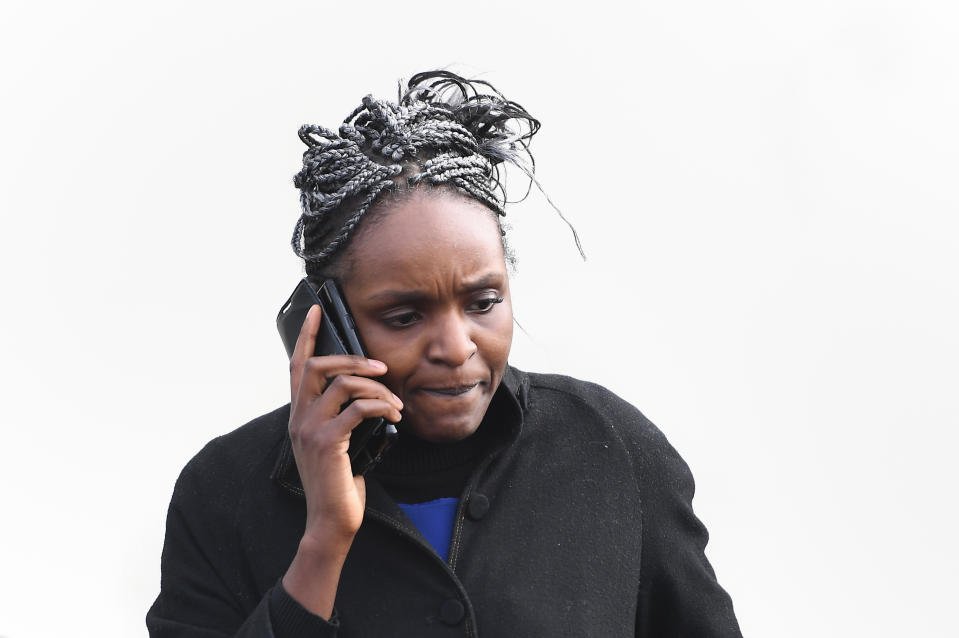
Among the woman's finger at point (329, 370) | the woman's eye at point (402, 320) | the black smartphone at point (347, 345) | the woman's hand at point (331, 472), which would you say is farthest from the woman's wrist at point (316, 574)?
the woman's eye at point (402, 320)

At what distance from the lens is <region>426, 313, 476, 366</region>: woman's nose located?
1936mm

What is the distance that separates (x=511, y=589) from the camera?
2.08 meters

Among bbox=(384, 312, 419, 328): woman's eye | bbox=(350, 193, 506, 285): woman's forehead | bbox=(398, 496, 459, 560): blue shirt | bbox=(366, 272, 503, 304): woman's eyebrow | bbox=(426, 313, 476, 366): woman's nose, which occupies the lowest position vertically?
bbox=(398, 496, 459, 560): blue shirt

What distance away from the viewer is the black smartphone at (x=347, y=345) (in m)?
1.99

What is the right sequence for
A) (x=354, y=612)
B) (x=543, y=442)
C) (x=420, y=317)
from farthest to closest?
1. (x=543, y=442)
2. (x=354, y=612)
3. (x=420, y=317)

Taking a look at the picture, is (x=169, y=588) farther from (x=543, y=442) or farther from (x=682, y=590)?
(x=682, y=590)

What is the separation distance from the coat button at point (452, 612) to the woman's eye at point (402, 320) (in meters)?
0.47

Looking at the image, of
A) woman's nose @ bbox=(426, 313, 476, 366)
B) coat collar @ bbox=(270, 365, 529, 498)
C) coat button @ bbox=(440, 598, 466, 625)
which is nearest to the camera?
woman's nose @ bbox=(426, 313, 476, 366)

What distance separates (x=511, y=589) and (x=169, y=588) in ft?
1.99

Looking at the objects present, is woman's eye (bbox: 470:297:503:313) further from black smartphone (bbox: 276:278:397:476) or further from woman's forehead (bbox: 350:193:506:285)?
black smartphone (bbox: 276:278:397:476)

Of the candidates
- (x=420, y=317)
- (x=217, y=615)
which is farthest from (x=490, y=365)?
(x=217, y=615)

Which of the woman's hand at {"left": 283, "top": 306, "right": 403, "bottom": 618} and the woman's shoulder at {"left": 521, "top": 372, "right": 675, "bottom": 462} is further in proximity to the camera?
the woman's shoulder at {"left": 521, "top": 372, "right": 675, "bottom": 462}

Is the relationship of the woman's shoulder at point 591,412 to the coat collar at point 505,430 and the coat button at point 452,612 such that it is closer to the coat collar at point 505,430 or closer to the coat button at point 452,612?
the coat collar at point 505,430

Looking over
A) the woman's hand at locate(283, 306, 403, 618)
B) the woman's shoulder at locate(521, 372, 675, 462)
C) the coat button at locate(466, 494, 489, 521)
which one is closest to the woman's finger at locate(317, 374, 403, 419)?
the woman's hand at locate(283, 306, 403, 618)
